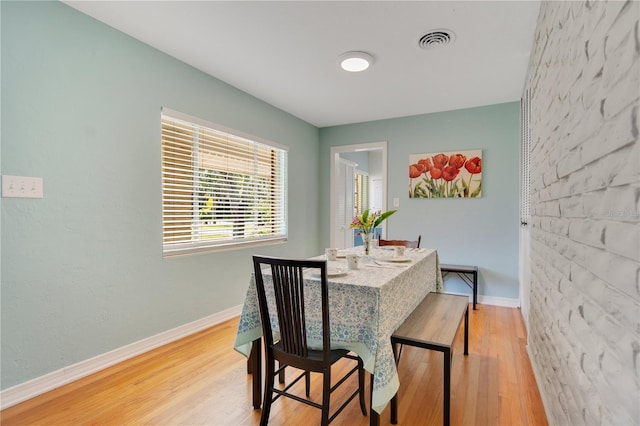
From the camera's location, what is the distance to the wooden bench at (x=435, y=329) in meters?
1.61

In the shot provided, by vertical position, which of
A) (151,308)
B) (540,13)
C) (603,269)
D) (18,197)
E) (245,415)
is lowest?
(245,415)

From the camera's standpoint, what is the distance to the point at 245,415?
5.85ft

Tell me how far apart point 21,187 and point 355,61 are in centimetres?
250

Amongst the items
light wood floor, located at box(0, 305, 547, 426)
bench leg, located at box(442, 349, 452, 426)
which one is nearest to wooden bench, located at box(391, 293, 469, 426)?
bench leg, located at box(442, 349, 452, 426)

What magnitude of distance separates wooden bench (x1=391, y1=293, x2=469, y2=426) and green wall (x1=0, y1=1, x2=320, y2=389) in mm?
1994

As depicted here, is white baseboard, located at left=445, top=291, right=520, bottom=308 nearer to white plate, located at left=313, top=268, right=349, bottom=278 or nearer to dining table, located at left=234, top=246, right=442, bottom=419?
dining table, located at left=234, top=246, right=442, bottom=419

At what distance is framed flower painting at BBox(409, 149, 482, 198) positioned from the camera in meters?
4.03

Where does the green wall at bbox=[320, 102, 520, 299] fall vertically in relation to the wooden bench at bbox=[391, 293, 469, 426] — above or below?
above

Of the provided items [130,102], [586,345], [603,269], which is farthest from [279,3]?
[586,345]

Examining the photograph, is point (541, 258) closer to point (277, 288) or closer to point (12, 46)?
point (277, 288)

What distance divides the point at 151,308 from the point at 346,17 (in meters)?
2.64

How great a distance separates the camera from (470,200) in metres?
4.07

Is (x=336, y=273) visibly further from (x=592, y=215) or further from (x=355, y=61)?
(x=355, y=61)

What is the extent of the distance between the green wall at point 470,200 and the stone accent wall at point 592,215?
239 centimetres
